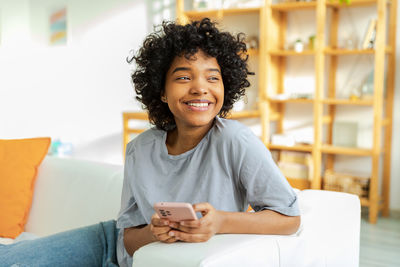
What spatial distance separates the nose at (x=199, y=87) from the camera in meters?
1.20

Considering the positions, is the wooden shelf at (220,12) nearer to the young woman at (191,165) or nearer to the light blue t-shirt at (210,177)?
the young woman at (191,165)

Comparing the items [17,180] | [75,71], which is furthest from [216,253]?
[75,71]

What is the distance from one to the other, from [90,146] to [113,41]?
118cm

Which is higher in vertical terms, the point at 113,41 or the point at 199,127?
the point at 113,41

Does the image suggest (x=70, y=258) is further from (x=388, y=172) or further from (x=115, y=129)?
(x=115, y=129)

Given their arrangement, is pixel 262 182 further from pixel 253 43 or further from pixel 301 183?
pixel 253 43

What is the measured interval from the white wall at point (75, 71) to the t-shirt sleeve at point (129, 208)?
3.55m

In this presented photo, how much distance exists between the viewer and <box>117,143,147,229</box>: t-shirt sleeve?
1.30 metres

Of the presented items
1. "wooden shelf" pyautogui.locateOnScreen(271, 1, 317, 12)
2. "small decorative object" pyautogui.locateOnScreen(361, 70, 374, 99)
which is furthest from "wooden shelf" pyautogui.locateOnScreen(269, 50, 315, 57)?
"small decorative object" pyautogui.locateOnScreen(361, 70, 374, 99)

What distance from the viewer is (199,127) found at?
1282 millimetres

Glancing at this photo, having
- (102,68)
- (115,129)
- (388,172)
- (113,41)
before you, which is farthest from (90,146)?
(388,172)

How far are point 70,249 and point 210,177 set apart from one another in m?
0.46

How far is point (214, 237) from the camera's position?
3.49 ft

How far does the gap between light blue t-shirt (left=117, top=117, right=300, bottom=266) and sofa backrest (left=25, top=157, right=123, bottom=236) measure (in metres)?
0.44
